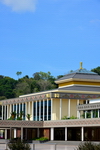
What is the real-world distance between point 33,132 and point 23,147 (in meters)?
43.6

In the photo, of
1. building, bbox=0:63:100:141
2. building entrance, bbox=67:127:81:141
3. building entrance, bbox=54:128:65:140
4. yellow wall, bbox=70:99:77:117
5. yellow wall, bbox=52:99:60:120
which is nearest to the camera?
building, bbox=0:63:100:141

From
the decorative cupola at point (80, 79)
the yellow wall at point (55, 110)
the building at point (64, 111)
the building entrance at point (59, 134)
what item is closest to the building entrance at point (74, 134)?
the building at point (64, 111)

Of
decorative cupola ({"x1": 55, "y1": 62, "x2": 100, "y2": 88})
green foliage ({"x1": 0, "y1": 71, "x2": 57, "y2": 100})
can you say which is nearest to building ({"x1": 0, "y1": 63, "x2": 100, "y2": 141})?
decorative cupola ({"x1": 55, "y1": 62, "x2": 100, "y2": 88})

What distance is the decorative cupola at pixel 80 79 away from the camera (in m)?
84.2

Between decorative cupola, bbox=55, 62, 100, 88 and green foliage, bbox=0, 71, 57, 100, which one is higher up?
green foliage, bbox=0, 71, 57, 100

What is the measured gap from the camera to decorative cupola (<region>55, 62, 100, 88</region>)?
84188 mm

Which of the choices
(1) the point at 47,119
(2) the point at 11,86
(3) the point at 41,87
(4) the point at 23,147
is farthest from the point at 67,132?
(2) the point at 11,86

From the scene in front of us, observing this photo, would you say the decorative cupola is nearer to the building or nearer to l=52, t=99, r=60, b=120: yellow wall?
the building

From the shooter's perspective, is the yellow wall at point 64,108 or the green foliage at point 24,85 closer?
the yellow wall at point 64,108

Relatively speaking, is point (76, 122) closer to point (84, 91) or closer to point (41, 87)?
point (84, 91)

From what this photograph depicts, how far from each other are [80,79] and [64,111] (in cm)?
838

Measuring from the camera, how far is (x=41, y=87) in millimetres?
151125

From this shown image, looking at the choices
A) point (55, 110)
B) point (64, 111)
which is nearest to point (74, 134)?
point (64, 111)

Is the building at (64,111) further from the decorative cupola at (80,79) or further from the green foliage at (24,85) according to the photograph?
the green foliage at (24,85)
